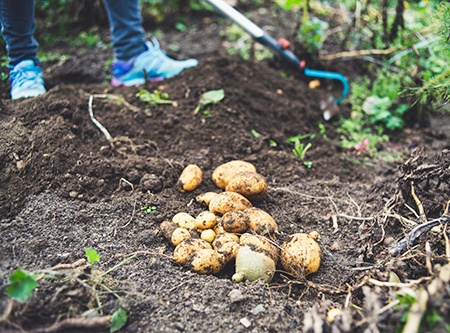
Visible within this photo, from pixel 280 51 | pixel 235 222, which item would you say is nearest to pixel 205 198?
pixel 235 222

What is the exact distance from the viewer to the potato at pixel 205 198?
2517mm

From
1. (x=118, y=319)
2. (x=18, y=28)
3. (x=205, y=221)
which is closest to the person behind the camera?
(x=118, y=319)

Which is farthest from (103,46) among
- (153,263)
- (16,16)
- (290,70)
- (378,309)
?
(378,309)

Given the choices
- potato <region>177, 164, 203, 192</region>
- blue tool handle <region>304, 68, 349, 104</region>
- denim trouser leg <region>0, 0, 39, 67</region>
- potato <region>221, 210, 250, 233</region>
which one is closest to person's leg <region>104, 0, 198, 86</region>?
denim trouser leg <region>0, 0, 39, 67</region>

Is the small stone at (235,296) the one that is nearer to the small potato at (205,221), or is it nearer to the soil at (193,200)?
the soil at (193,200)

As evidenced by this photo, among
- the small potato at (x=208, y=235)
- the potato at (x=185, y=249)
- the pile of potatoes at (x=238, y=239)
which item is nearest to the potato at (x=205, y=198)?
the pile of potatoes at (x=238, y=239)

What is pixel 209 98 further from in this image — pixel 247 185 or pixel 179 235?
pixel 179 235

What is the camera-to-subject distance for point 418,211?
8.21 feet

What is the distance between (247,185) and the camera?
246 cm

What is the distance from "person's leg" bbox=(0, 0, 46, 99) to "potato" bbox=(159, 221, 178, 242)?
1720 millimetres

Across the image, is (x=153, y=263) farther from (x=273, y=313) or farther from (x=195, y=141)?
(x=195, y=141)

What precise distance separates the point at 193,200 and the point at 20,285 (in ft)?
3.94

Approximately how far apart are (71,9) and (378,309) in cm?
503

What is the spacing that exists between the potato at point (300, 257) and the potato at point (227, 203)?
0.35 meters
